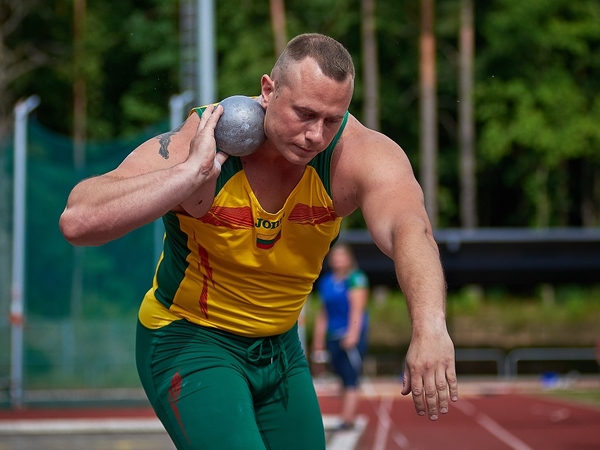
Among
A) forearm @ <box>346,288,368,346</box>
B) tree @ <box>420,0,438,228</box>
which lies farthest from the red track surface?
tree @ <box>420,0,438,228</box>

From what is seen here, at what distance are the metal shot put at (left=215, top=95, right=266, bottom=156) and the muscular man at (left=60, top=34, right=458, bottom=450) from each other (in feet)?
0.12

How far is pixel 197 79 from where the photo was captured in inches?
445

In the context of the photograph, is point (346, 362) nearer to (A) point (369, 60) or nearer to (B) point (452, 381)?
(B) point (452, 381)

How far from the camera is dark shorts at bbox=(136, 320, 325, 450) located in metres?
3.50

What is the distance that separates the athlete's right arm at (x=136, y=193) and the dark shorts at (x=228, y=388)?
60cm

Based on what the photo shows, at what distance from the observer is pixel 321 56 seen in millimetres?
3363

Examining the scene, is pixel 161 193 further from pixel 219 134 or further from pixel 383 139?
pixel 383 139

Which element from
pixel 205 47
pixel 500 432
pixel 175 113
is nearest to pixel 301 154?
pixel 205 47

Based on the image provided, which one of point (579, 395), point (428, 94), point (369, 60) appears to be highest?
point (369, 60)

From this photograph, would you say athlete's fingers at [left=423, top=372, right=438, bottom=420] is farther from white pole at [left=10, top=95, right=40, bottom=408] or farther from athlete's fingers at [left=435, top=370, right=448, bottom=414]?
white pole at [left=10, top=95, right=40, bottom=408]

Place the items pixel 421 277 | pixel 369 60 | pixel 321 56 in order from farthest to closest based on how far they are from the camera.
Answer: pixel 369 60
pixel 321 56
pixel 421 277

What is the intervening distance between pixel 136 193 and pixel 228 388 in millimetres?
831

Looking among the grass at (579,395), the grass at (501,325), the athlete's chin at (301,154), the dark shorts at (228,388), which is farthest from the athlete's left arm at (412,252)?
the grass at (501,325)

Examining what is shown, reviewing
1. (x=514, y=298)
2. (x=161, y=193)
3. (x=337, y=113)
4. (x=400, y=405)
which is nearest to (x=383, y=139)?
(x=337, y=113)
